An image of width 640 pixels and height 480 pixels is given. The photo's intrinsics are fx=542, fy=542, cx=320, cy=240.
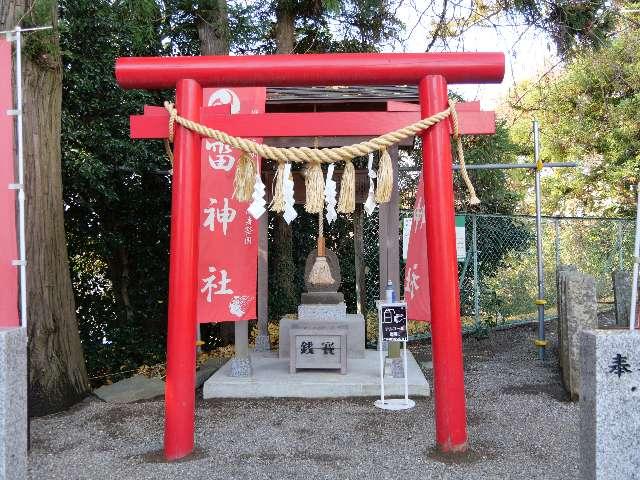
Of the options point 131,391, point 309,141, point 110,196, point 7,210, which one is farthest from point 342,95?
point 131,391

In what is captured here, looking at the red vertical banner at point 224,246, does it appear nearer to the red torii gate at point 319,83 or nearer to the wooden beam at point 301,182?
the red torii gate at point 319,83

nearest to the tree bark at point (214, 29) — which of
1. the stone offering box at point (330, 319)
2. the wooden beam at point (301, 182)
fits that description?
the wooden beam at point (301, 182)

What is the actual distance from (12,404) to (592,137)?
1482 centimetres

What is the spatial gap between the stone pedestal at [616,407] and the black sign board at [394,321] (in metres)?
2.03

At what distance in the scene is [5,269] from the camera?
129 inches

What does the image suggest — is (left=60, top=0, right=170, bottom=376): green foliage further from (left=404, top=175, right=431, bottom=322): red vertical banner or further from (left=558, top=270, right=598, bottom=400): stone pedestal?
(left=558, top=270, right=598, bottom=400): stone pedestal

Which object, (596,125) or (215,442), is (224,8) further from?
(596,125)

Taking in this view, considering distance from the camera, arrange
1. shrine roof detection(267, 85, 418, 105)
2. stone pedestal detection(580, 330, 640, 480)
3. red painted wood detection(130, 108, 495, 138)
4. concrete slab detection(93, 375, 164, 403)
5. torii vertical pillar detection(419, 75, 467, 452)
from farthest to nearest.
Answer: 1. shrine roof detection(267, 85, 418, 105)
2. concrete slab detection(93, 375, 164, 403)
3. red painted wood detection(130, 108, 495, 138)
4. torii vertical pillar detection(419, 75, 467, 452)
5. stone pedestal detection(580, 330, 640, 480)

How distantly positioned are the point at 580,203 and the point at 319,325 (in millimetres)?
12200

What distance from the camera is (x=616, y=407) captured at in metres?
2.32

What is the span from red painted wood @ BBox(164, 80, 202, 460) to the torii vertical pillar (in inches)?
59.8

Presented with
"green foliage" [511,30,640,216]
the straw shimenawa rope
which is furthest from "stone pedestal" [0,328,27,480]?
"green foliage" [511,30,640,216]

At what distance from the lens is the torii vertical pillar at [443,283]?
11.0 feet

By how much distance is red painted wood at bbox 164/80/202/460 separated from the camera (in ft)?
11.2
